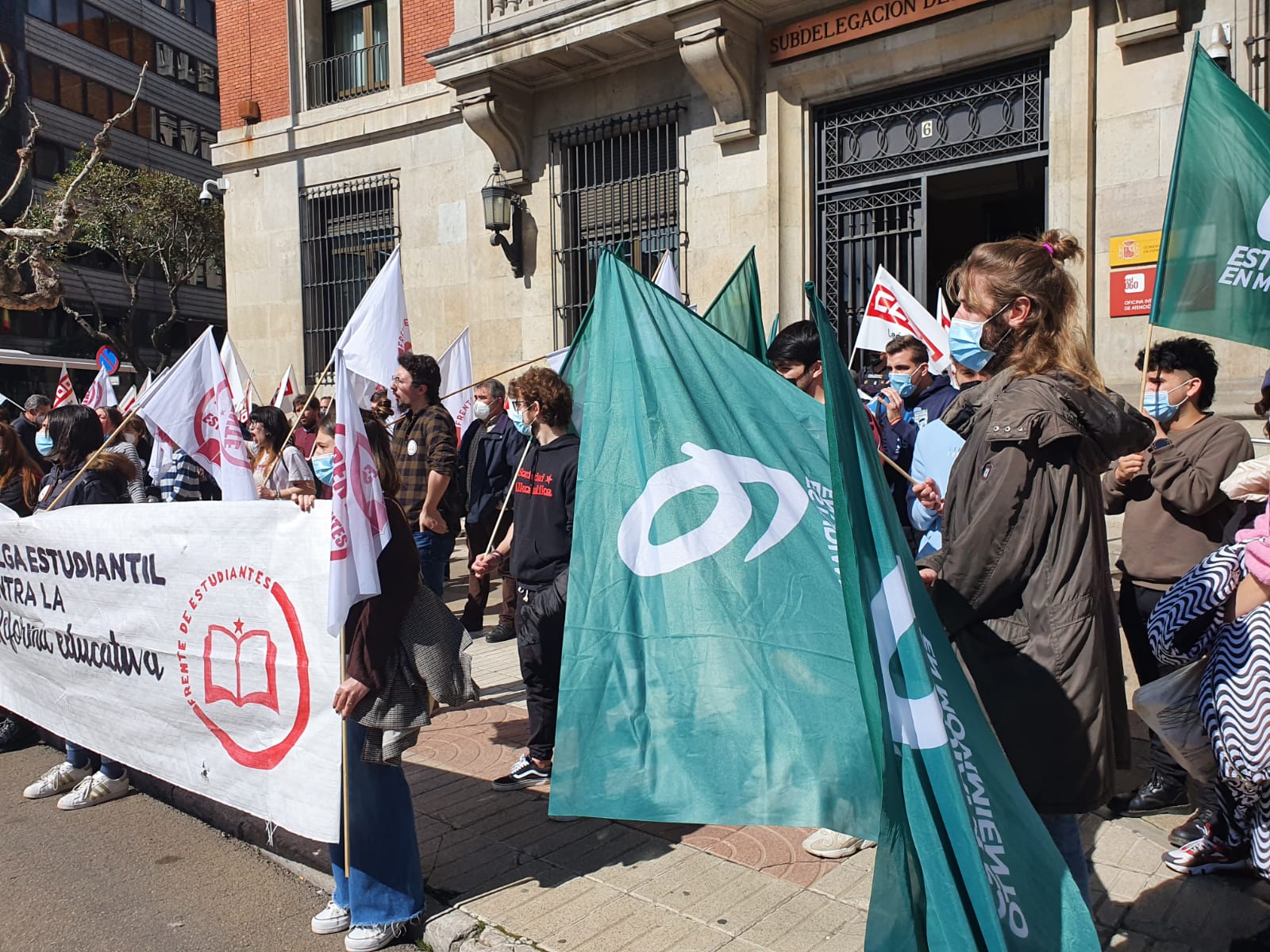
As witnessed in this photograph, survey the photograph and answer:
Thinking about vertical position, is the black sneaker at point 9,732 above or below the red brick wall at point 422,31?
below

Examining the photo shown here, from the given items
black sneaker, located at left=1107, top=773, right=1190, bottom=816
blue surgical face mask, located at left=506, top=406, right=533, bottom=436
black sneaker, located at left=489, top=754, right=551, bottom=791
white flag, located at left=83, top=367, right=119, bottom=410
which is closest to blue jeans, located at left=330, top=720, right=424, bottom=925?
black sneaker, located at left=489, top=754, right=551, bottom=791

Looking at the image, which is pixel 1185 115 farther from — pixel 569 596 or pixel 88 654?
pixel 88 654

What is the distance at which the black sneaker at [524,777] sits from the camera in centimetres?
467

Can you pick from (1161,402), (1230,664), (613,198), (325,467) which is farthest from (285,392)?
(1230,664)

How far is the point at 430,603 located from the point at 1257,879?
3081mm

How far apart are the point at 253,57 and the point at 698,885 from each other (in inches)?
634

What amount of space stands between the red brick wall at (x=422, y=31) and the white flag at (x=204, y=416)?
26.7 feet

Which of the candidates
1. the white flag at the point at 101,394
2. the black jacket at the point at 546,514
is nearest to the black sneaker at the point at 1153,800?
the black jacket at the point at 546,514

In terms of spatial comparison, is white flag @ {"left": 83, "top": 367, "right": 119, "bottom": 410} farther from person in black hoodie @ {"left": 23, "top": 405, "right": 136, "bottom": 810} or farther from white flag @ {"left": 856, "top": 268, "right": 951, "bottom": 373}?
white flag @ {"left": 856, "top": 268, "right": 951, "bottom": 373}

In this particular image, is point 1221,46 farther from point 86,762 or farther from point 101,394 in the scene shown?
point 101,394

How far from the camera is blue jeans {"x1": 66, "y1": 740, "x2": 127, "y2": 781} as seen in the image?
16.3 feet

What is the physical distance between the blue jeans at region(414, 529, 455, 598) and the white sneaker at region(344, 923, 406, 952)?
9.71ft

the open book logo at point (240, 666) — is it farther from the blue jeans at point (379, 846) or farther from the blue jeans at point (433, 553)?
the blue jeans at point (433, 553)

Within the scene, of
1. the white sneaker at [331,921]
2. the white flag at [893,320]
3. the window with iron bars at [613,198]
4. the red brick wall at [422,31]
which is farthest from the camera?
the red brick wall at [422,31]
